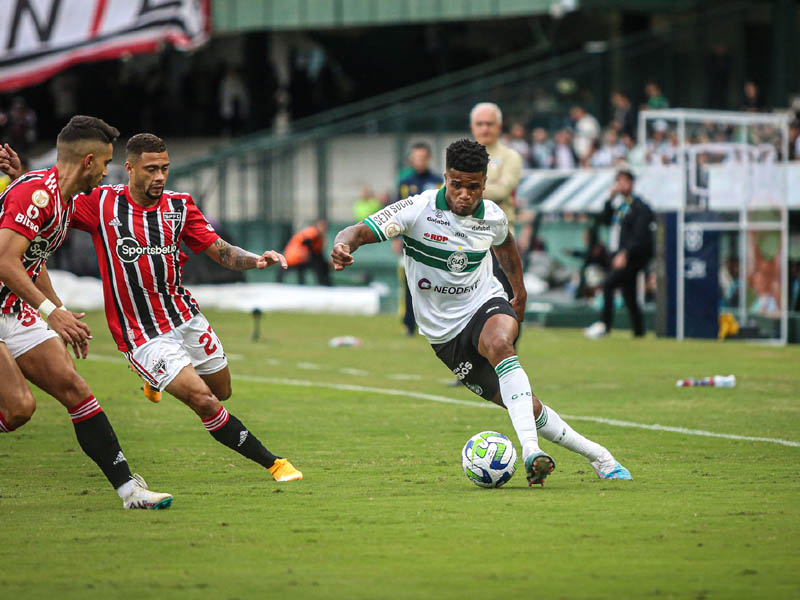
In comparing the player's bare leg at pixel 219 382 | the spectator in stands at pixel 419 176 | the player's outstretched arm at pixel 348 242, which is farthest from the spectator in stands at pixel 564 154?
the player's outstretched arm at pixel 348 242

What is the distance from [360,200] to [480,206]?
21.6 meters

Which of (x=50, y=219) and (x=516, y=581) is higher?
(x=50, y=219)

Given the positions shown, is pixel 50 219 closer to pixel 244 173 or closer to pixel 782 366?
pixel 782 366

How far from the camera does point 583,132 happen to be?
89.5ft

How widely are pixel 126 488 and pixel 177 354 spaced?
1116 millimetres

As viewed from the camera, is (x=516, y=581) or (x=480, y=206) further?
(x=480, y=206)

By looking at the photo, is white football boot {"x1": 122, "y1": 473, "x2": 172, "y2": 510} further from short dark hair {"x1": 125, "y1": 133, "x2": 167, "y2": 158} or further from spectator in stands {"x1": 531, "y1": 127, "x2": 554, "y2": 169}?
spectator in stands {"x1": 531, "y1": 127, "x2": 554, "y2": 169}

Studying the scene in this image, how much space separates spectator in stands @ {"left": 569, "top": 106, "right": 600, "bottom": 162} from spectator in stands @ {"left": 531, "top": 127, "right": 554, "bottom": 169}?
0.55 metres

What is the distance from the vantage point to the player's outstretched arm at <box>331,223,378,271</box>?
24.4 feet

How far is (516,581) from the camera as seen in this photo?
5.38 m

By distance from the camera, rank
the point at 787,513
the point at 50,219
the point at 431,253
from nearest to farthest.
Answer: the point at 787,513 < the point at 50,219 < the point at 431,253

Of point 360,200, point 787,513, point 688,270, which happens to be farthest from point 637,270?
point 787,513

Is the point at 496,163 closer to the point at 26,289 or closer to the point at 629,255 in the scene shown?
the point at 26,289

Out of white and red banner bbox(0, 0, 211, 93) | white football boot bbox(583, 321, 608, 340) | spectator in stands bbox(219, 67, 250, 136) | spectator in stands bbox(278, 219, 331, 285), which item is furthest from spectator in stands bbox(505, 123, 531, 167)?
spectator in stands bbox(219, 67, 250, 136)
